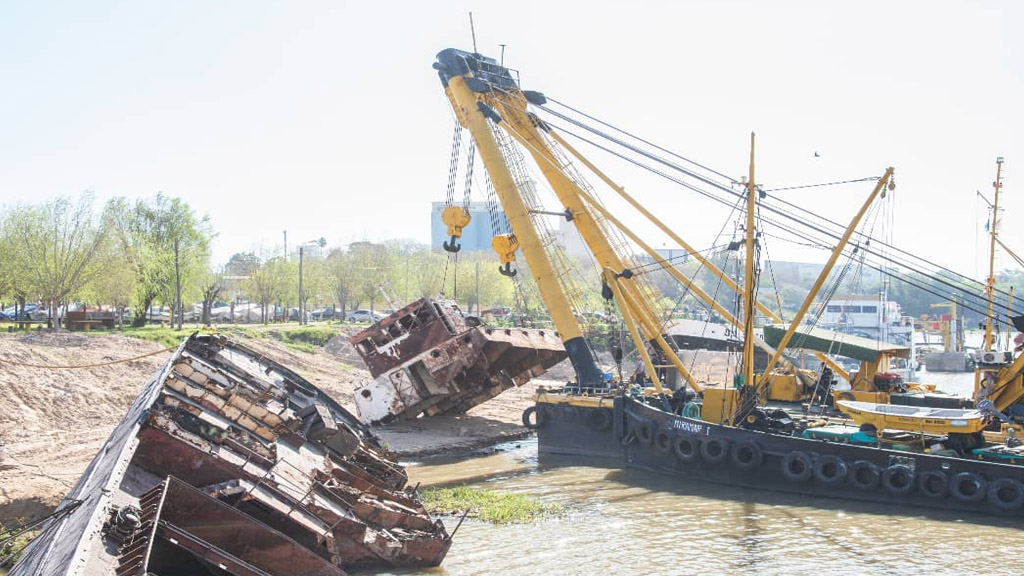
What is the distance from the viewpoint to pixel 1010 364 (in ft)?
64.7

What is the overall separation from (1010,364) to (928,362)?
56.3 metres

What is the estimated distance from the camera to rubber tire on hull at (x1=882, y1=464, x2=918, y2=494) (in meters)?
17.5

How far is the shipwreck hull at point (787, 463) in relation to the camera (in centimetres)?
1691

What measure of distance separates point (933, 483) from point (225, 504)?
537 inches

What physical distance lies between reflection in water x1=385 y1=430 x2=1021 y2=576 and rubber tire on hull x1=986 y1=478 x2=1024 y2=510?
0.37 meters

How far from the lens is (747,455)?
65.5 feet

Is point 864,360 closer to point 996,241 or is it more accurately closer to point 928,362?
point 996,241

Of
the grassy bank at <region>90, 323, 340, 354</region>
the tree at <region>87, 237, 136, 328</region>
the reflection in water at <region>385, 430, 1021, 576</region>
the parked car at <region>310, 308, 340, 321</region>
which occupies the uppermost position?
the tree at <region>87, 237, 136, 328</region>

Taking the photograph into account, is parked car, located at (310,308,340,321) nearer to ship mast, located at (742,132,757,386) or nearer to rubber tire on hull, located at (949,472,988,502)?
ship mast, located at (742,132,757,386)

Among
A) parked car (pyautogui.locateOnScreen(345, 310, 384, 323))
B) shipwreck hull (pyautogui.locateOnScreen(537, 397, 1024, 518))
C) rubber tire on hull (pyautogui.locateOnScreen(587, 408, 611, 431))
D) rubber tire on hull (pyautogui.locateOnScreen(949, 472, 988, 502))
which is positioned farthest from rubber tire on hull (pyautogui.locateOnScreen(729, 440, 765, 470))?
parked car (pyautogui.locateOnScreen(345, 310, 384, 323))

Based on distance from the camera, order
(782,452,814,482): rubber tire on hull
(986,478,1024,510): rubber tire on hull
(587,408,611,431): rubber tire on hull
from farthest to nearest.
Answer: (587,408,611,431): rubber tire on hull < (782,452,814,482): rubber tire on hull < (986,478,1024,510): rubber tire on hull

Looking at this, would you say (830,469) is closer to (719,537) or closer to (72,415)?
(719,537)

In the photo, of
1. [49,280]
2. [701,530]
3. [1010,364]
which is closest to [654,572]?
[701,530]

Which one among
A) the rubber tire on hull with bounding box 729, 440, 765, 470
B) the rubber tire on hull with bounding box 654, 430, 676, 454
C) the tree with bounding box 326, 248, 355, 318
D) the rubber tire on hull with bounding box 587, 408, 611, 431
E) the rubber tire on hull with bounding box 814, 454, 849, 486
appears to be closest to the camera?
the rubber tire on hull with bounding box 814, 454, 849, 486
